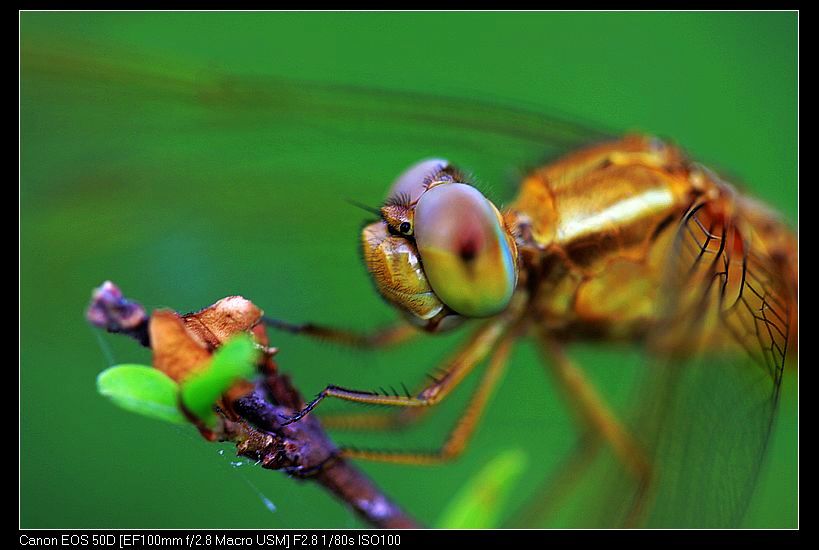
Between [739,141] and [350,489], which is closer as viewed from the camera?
[350,489]

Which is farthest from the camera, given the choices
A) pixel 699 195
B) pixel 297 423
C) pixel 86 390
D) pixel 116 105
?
pixel 86 390

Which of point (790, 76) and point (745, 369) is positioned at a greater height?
point (790, 76)

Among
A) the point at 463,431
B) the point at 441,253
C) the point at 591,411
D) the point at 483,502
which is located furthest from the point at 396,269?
the point at 591,411

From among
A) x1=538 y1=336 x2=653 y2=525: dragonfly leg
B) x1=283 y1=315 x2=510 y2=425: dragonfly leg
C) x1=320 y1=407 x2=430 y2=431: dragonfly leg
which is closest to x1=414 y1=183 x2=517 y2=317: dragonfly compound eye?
x1=283 y1=315 x2=510 y2=425: dragonfly leg

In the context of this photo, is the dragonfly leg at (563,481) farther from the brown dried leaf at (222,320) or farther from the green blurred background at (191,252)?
the brown dried leaf at (222,320)

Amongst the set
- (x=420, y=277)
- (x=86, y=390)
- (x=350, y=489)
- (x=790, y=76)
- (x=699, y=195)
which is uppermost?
(x=790, y=76)

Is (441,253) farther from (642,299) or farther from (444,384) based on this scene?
(642,299)

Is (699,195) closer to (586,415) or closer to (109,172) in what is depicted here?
(586,415)

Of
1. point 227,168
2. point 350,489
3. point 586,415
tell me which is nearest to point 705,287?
point 586,415
